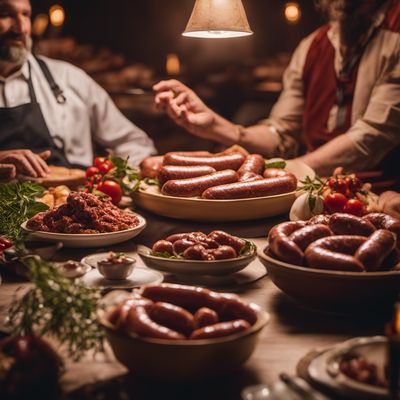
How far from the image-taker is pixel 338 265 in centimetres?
172

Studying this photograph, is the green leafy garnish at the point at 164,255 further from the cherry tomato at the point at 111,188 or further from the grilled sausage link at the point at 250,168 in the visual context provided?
the cherry tomato at the point at 111,188

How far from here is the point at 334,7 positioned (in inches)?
172

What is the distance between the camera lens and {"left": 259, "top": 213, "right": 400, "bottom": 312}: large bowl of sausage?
67.2 inches

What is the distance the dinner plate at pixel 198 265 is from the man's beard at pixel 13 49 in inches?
119

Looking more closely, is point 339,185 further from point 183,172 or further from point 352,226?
point 352,226

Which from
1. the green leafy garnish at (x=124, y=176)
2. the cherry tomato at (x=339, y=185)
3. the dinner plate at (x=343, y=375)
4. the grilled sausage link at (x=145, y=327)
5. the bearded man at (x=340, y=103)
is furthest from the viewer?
the bearded man at (x=340, y=103)

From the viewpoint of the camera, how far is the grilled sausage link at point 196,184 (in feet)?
9.05

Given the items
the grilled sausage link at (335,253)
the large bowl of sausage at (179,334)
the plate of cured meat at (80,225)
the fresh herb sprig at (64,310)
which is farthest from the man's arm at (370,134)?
the fresh herb sprig at (64,310)

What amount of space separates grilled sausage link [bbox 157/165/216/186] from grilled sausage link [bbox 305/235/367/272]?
3.75ft

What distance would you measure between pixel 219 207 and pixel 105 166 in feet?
3.29

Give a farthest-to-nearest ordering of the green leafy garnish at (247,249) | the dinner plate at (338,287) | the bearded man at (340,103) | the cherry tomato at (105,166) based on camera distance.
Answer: the bearded man at (340,103) → the cherry tomato at (105,166) → the green leafy garnish at (247,249) → the dinner plate at (338,287)

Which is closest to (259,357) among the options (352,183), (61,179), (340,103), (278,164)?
(352,183)

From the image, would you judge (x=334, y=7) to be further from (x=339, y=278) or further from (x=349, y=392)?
(x=349, y=392)

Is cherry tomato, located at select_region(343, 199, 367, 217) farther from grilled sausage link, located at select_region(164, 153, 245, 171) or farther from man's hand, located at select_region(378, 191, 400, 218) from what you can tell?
grilled sausage link, located at select_region(164, 153, 245, 171)
